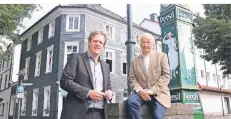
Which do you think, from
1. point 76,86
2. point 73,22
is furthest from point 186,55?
point 73,22

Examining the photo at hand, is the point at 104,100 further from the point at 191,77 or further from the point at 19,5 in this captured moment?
the point at 19,5

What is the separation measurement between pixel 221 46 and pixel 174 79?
8.97 meters

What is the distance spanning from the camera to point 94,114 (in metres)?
2.09

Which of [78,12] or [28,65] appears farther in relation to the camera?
[28,65]

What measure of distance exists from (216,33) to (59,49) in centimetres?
1018

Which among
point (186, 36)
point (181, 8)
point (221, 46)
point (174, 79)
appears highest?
point (221, 46)

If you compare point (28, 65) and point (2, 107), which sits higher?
point (28, 65)

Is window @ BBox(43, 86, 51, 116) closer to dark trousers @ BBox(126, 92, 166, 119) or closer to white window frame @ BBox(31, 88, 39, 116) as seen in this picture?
white window frame @ BBox(31, 88, 39, 116)

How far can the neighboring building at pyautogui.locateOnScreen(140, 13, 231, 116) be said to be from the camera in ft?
80.7

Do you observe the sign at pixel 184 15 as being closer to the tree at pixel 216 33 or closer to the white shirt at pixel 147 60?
the white shirt at pixel 147 60

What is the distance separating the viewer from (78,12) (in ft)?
55.0

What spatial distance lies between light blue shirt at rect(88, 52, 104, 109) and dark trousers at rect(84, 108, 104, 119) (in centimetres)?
4

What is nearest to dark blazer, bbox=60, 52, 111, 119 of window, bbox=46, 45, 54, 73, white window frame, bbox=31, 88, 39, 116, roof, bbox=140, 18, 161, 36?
window, bbox=46, 45, 54, 73

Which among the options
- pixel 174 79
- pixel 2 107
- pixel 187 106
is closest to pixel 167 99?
pixel 187 106
